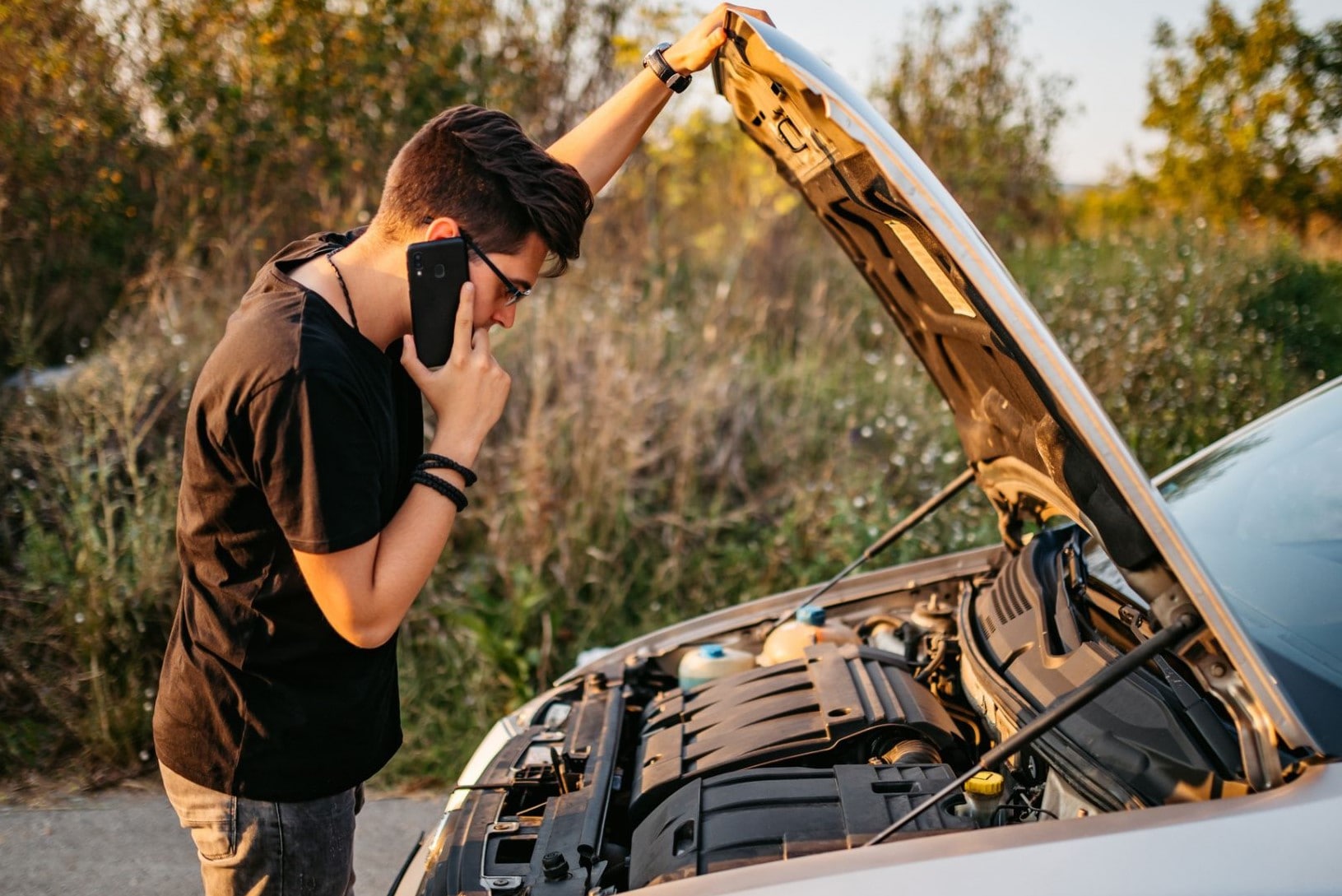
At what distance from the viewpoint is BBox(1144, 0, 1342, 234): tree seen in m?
11.2

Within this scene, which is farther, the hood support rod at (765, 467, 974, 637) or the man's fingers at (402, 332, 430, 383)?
the hood support rod at (765, 467, 974, 637)

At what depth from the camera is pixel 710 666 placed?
262cm

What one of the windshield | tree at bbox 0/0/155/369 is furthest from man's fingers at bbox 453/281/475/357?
tree at bbox 0/0/155/369

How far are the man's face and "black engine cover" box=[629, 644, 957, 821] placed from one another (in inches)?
37.1

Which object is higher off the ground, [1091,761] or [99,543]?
[99,543]

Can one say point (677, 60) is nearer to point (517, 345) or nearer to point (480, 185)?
point (480, 185)

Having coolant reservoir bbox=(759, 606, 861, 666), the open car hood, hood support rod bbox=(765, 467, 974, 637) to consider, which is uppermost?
the open car hood

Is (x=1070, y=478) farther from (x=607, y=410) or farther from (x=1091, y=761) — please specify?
(x=607, y=410)

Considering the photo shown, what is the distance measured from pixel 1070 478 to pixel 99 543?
13.0ft

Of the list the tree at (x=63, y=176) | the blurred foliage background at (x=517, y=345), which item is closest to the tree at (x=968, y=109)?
the blurred foliage background at (x=517, y=345)

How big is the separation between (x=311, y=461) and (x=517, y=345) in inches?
171

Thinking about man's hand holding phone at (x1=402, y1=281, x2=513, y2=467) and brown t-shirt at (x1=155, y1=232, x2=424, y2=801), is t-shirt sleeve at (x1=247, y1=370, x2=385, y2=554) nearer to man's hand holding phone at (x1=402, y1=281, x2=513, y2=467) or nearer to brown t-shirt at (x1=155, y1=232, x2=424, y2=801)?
brown t-shirt at (x1=155, y1=232, x2=424, y2=801)

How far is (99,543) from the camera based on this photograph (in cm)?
428

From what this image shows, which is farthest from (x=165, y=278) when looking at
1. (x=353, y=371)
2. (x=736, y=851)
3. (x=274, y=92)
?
(x=736, y=851)
